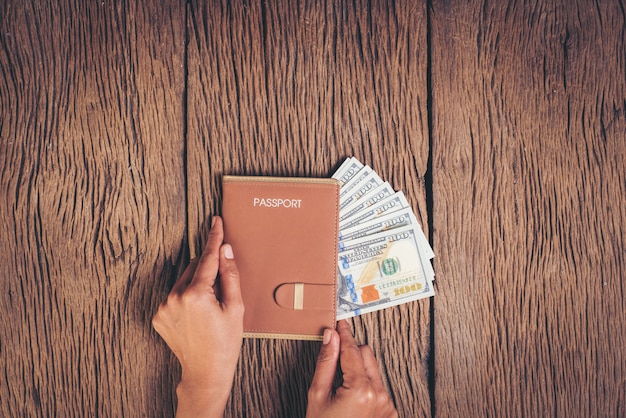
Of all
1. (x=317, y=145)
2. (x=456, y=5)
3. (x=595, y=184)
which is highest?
(x=456, y=5)

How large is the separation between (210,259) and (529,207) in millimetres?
825

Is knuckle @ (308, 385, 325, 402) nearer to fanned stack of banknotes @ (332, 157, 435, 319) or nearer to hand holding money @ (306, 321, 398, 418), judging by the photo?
hand holding money @ (306, 321, 398, 418)

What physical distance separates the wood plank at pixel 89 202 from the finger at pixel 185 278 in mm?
53

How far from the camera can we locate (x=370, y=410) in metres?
1.07

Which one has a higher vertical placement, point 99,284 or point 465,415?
point 99,284

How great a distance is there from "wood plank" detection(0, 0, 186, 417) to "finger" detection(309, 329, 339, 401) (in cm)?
38

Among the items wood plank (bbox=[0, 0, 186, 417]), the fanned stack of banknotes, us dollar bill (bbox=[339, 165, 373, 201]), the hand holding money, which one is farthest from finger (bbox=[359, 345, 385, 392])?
wood plank (bbox=[0, 0, 186, 417])

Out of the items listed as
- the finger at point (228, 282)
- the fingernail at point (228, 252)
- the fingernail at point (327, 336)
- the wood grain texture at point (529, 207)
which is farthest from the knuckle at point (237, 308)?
the wood grain texture at point (529, 207)

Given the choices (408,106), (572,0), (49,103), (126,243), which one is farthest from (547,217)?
(49,103)

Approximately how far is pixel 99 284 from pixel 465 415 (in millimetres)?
1006

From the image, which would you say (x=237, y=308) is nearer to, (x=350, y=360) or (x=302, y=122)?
(x=350, y=360)

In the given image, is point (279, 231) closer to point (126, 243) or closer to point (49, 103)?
point (126, 243)

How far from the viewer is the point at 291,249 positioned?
1.11 metres

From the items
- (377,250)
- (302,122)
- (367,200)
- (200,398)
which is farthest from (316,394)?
(302,122)
